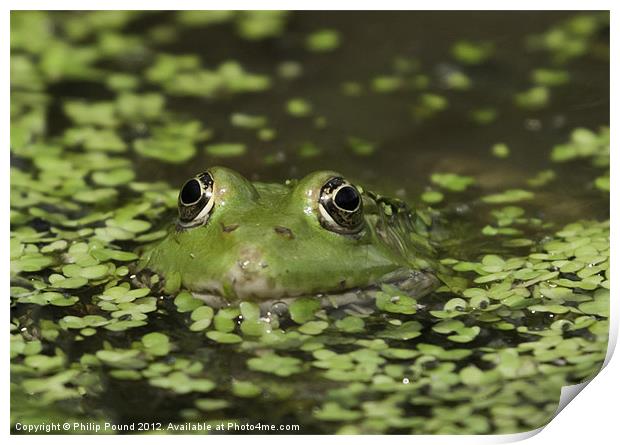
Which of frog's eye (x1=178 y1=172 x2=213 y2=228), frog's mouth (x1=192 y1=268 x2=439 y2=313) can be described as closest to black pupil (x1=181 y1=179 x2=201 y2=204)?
frog's eye (x1=178 y1=172 x2=213 y2=228)

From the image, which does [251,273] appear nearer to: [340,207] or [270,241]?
[270,241]

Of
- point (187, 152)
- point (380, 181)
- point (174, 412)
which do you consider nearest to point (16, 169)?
point (187, 152)

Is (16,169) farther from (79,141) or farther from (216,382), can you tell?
(216,382)

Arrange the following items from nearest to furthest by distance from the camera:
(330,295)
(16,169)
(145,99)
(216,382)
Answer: (216,382)
(330,295)
(16,169)
(145,99)

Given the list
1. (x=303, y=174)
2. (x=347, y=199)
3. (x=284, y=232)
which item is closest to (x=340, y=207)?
(x=347, y=199)

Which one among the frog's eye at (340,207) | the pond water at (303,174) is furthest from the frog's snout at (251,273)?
the frog's eye at (340,207)

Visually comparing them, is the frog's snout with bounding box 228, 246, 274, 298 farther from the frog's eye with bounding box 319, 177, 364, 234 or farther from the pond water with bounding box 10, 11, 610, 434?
the frog's eye with bounding box 319, 177, 364, 234

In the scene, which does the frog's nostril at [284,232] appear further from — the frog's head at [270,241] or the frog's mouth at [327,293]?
the frog's mouth at [327,293]
